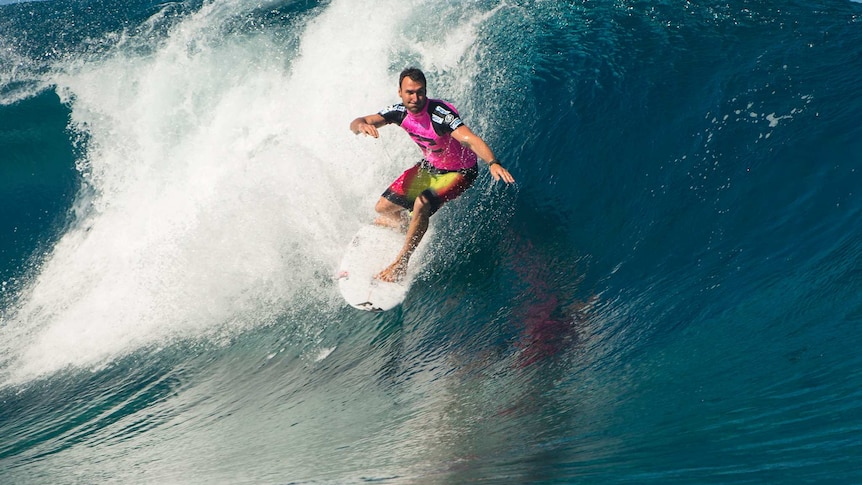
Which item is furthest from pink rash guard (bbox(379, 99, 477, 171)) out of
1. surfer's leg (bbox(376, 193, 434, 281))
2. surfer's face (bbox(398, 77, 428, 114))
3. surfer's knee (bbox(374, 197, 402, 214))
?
surfer's knee (bbox(374, 197, 402, 214))

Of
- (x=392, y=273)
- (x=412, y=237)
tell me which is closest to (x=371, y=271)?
(x=392, y=273)

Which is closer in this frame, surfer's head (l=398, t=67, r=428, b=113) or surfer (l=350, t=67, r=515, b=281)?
surfer's head (l=398, t=67, r=428, b=113)

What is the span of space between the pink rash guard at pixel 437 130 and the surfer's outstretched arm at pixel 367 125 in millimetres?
61

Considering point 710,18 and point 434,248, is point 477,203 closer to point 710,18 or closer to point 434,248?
point 434,248

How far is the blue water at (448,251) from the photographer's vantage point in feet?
12.3

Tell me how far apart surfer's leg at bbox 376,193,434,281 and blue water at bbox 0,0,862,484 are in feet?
1.21

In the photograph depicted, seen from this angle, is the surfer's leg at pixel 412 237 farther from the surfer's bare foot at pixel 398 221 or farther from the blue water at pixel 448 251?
the blue water at pixel 448 251

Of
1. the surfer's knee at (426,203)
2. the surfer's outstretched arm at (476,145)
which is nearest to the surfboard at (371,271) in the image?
the surfer's knee at (426,203)

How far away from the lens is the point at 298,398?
5449 mm

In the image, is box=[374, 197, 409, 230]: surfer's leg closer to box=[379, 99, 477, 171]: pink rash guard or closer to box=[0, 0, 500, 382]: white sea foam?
box=[379, 99, 477, 171]: pink rash guard

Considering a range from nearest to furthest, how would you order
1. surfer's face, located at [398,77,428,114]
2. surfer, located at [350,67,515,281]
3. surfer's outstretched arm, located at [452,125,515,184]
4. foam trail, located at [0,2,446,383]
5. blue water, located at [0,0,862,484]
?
blue water, located at [0,0,862,484]
surfer's outstretched arm, located at [452,125,515,184]
surfer's face, located at [398,77,428,114]
surfer, located at [350,67,515,281]
foam trail, located at [0,2,446,383]

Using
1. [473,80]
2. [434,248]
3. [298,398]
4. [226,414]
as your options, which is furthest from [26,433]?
[473,80]

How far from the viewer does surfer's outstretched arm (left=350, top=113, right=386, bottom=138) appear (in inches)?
217

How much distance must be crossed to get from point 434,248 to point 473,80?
2682mm
